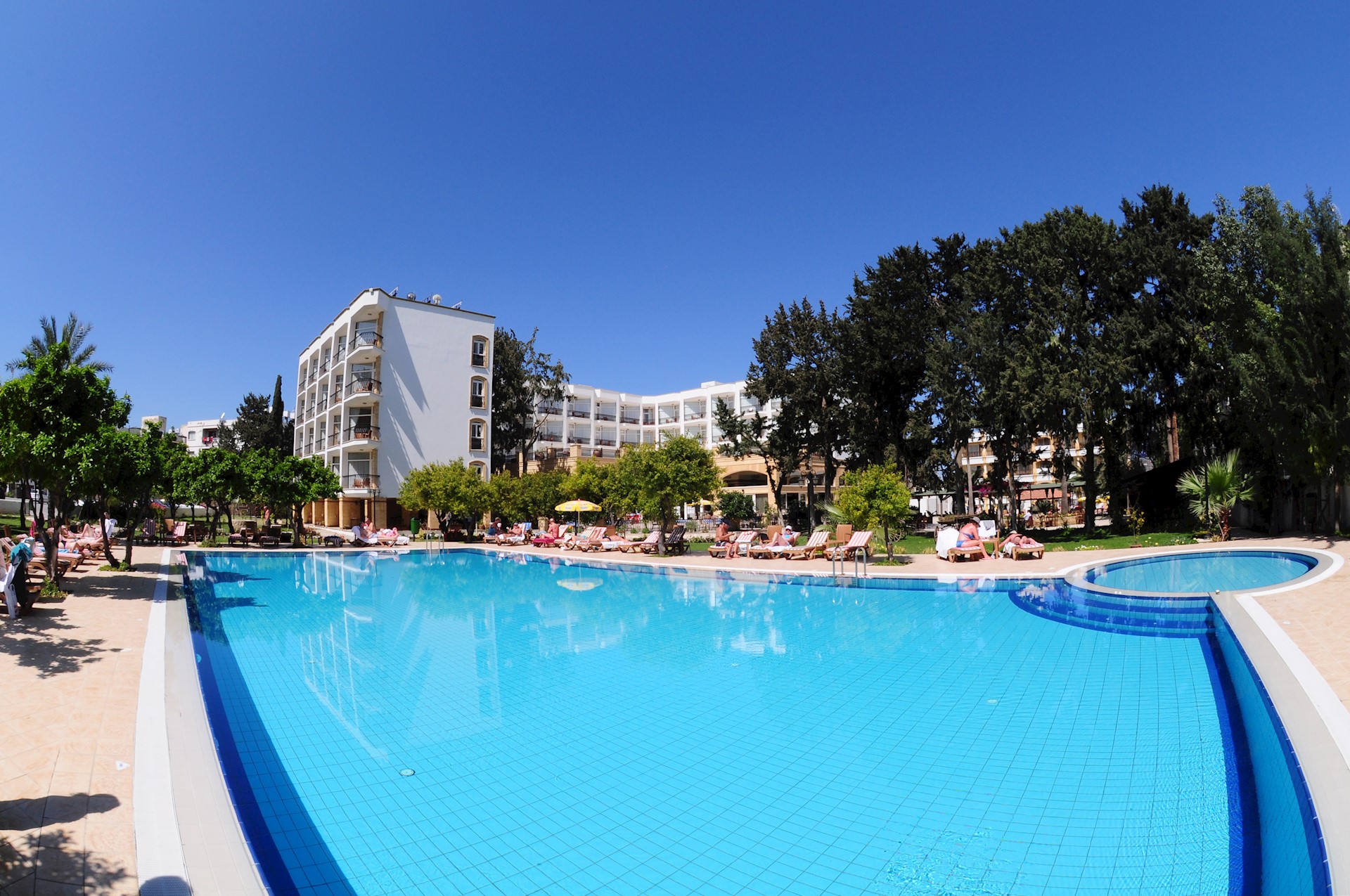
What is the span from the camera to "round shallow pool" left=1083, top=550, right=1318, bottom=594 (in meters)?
13.9

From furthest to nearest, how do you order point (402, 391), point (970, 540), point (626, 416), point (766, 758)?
point (626, 416), point (402, 391), point (970, 540), point (766, 758)

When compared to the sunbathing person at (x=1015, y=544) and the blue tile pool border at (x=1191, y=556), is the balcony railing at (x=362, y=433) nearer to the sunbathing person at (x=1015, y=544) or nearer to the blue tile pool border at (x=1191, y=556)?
the sunbathing person at (x=1015, y=544)

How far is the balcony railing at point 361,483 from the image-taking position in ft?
122

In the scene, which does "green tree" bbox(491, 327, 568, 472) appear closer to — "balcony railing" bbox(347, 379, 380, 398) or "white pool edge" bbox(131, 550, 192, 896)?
"balcony railing" bbox(347, 379, 380, 398)

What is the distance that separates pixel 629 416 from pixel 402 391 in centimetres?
3398

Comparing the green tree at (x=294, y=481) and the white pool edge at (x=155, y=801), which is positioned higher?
the green tree at (x=294, y=481)

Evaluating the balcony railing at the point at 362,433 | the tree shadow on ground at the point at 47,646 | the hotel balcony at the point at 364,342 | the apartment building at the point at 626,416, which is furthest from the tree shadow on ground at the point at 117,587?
the apartment building at the point at 626,416

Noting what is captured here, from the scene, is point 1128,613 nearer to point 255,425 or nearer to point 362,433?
point 362,433

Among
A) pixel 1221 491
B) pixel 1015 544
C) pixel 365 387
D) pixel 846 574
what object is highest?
pixel 365 387

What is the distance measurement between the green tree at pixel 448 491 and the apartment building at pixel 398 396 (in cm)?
565

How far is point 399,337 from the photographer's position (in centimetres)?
3844

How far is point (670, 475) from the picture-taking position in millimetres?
21797

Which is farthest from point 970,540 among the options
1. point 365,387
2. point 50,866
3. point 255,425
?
point 255,425

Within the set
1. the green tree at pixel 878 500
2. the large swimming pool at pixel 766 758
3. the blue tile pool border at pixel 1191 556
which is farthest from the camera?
A: the green tree at pixel 878 500
